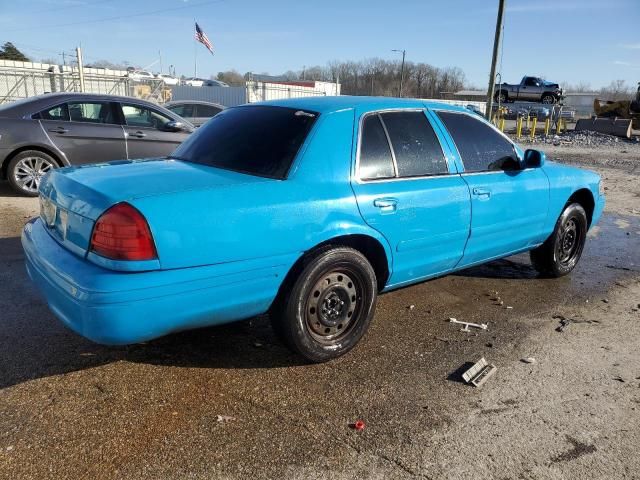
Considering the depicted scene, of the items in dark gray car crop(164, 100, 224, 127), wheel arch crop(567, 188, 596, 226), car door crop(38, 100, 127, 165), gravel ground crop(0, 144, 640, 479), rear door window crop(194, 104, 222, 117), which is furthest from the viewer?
rear door window crop(194, 104, 222, 117)

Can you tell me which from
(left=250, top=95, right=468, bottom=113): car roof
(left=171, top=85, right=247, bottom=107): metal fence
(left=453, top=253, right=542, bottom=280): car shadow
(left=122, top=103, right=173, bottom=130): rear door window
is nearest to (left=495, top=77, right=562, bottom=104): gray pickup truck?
(left=171, top=85, right=247, bottom=107): metal fence

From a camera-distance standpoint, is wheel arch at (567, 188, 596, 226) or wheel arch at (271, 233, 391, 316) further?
wheel arch at (567, 188, 596, 226)

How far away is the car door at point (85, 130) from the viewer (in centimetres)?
776

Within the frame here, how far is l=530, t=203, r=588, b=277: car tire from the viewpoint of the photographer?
17.3 feet

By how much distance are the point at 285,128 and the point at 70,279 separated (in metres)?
1.60

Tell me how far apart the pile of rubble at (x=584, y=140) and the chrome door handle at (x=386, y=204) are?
2365 centimetres

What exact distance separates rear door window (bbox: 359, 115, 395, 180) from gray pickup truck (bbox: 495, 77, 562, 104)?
4036 centimetres

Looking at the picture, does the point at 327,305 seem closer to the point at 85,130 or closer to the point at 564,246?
the point at 564,246

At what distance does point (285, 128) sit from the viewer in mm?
3570

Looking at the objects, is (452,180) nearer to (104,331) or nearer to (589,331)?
(589,331)

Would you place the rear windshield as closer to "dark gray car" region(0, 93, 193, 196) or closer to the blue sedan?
the blue sedan

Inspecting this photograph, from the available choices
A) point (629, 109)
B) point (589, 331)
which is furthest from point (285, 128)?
point (629, 109)

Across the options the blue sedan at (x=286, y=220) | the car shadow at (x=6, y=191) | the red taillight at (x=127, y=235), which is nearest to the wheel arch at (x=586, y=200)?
the blue sedan at (x=286, y=220)

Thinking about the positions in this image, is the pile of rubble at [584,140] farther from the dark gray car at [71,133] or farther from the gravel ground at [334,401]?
the gravel ground at [334,401]
